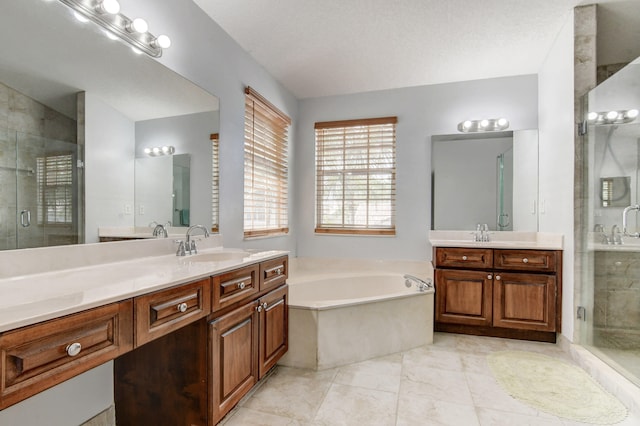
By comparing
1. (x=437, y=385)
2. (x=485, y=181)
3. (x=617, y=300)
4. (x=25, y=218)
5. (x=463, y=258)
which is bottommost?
(x=437, y=385)

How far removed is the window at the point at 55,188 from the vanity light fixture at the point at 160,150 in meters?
0.47

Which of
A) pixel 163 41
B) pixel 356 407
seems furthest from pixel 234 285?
pixel 163 41

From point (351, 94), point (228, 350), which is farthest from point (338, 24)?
point (228, 350)

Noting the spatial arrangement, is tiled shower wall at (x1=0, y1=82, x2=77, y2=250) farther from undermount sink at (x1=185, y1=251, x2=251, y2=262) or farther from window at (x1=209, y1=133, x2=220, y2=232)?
window at (x1=209, y1=133, x2=220, y2=232)

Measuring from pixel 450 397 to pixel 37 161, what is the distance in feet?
7.81

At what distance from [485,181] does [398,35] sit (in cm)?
171

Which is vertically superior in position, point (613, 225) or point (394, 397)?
point (613, 225)

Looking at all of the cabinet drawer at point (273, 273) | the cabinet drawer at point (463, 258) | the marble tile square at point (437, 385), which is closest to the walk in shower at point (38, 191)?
the cabinet drawer at point (273, 273)

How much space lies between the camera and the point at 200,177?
2234mm

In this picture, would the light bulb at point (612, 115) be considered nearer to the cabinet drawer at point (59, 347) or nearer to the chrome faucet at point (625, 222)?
the chrome faucet at point (625, 222)

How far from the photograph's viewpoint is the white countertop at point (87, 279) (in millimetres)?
854

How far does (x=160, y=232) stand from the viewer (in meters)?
1.93

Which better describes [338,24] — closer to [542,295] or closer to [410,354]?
[410,354]

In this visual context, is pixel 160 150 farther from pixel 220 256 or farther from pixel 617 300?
pixel 617 300
